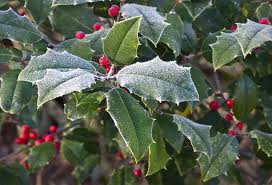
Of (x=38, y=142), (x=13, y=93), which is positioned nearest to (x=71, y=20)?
(x=13, y=93)

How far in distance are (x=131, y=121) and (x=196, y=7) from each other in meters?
0.58

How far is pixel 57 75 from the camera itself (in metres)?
1.08

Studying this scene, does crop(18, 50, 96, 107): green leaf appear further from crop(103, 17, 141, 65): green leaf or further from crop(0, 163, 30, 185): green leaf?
crop(0, 163, 30, 185): green leaf

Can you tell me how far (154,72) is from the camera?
1.13 metres

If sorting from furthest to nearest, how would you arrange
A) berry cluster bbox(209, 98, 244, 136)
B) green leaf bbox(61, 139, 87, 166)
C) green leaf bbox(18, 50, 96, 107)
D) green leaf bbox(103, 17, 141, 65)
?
green leaf bbox(61, 139, 87, 166) → berry cluster bbox(209, 98, 244, 136) → green leaf bbox(103, 17, 141, 65) → green leaf bbox(18, 50, 96, 107)

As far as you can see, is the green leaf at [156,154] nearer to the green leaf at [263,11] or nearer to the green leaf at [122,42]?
the green leaf at [122,42]

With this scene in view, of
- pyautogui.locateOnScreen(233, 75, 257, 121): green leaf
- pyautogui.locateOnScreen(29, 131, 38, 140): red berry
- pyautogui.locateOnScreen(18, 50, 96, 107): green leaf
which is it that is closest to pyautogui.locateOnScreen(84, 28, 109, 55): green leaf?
pyautogui.locateOnScreen(18, 50, 96, 107): green leaf

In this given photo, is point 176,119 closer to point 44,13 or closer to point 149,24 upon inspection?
point 149,24

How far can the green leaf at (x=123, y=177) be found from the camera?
1.72 meters

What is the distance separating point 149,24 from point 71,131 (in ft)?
2.92

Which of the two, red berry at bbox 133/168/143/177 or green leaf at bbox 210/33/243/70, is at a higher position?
green leaf at bbox 210/33/243/70

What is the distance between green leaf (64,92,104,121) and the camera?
4.22 feet

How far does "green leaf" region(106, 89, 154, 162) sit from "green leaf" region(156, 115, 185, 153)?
0.95 feet

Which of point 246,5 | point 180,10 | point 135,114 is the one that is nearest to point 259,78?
point 246,5
